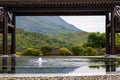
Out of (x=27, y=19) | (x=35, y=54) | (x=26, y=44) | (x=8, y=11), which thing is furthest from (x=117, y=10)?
(x=27, y=19)

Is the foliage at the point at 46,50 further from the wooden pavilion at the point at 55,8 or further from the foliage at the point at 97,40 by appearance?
the foliage at the point at 97,40

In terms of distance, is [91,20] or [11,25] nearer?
[11,25]

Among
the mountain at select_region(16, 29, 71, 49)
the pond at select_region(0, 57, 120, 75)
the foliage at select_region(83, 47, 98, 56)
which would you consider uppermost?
the mountain at select_region(16, 29, 71, 49)

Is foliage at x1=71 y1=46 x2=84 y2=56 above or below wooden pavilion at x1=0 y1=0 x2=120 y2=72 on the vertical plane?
below

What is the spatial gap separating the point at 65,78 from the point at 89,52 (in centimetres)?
2354

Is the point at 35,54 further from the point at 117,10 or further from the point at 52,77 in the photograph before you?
the point at 52,77

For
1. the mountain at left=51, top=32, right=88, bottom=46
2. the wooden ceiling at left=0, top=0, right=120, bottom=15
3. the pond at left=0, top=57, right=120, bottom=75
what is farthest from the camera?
the mountain at left=51, top=32, right=88, bottom=46

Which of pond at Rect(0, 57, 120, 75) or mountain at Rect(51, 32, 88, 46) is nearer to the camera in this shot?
pond at Rect(0, 57, 120, 75)

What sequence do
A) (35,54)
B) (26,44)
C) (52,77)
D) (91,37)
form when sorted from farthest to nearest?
1. (26,44)
2. (91,37)
3. (35,54)
4. (52,77)

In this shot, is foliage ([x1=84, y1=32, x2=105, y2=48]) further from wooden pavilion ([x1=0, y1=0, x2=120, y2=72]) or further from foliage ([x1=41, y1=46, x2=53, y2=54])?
wooden pavilion ([x1=0, y1=0, x2=120, y2=72])

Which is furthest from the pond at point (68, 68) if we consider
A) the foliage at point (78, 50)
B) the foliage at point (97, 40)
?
the foliage at point (97, 40)

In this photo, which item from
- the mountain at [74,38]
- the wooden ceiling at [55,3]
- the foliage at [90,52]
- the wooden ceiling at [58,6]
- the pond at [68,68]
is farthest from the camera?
the mountain at [74,38]

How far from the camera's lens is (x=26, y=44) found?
2036 inches

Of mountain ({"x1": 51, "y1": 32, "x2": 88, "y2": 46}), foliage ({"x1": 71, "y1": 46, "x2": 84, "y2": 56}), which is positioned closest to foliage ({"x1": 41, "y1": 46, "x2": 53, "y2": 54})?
foliage ({"x1": 71, "y1": 46, "x2": 84, "y2": 56})
